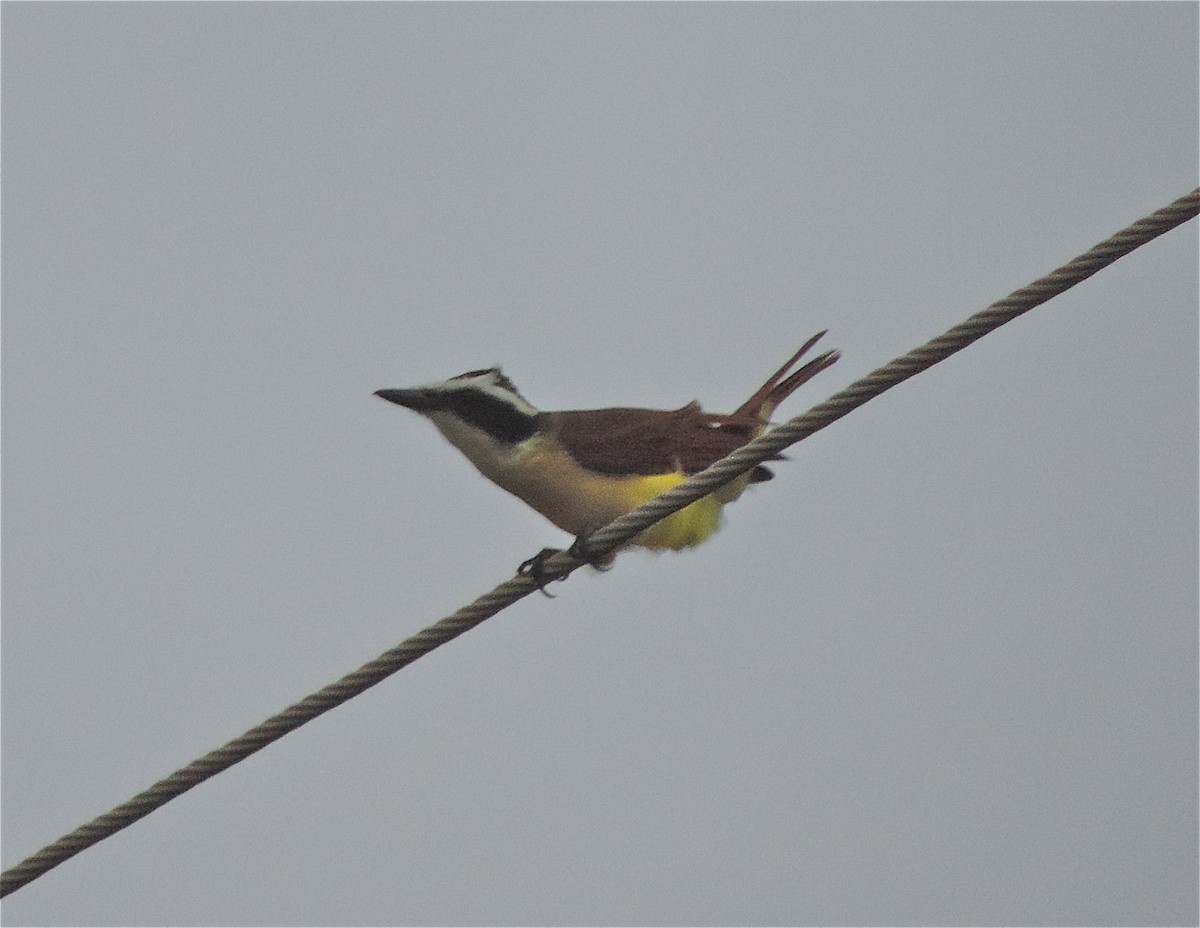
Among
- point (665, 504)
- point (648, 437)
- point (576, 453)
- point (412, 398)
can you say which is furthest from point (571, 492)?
point (665, 504)

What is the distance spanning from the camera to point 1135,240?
4473 millimetres

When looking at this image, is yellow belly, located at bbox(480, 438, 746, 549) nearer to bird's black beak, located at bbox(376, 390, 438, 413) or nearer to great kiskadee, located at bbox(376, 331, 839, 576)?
great kiskadee, located at bbox(376, 331, 839, 576)

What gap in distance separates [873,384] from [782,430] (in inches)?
10.8

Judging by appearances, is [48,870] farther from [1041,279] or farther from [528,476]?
[1041,279]

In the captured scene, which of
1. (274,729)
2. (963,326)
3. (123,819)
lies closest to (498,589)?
(274,729)

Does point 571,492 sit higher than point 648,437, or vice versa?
point 648,437

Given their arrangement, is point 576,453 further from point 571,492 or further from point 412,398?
point 412,398

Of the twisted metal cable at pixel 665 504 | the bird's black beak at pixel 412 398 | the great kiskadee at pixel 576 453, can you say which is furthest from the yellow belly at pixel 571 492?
the twisted metal cable at pixel 665 504

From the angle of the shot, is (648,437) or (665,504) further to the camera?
(648,437)

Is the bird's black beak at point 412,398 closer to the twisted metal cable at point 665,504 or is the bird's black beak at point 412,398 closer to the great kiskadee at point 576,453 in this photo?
the great kiskadee at point 576,453

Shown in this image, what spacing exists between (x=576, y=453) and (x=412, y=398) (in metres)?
0.69

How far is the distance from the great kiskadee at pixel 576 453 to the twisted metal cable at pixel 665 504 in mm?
1326

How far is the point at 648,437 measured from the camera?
696 cm

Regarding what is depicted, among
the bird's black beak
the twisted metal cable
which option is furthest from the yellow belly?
the twisted metal cable
